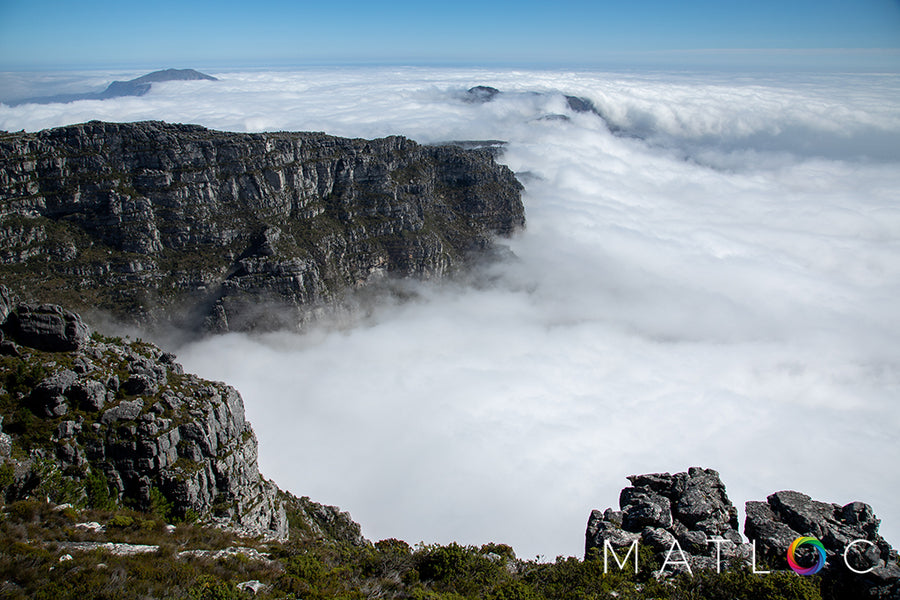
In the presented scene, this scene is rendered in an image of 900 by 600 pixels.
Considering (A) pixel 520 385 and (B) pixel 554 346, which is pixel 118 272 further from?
(B) pixel 554 346

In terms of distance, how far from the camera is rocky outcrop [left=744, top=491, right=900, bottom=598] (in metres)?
26.7

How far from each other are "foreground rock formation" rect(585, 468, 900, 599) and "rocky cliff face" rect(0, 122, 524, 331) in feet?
348

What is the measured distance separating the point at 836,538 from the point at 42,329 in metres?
60.2

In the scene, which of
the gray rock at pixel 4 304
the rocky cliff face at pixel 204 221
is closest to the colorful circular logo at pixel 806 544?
the gray rock at pixel 4 304

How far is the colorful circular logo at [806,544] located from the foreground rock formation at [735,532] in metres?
0.27

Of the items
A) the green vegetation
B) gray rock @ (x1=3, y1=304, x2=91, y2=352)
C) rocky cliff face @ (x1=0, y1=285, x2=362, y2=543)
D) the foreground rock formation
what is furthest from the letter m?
gray rock @ (x1=3, y1=304, x2=91, y2=352)

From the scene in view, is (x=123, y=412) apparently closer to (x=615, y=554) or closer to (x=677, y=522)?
(x=615, y=554)

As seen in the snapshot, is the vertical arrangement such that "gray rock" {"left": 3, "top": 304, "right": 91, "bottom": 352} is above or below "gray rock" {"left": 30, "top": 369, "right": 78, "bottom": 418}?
above

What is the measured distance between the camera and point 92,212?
108 meters

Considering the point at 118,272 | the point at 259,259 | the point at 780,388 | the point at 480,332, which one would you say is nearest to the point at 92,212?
the point at 118,272

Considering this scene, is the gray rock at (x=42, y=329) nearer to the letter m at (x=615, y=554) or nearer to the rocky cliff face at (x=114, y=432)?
the rocky cliff face at (x=114, y=432)

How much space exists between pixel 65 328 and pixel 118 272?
250 ft

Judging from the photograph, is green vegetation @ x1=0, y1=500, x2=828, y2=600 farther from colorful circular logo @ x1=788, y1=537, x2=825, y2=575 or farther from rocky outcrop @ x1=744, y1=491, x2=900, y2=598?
rocky outcrop @ x1=744, y1=491, x2=900, y2=598

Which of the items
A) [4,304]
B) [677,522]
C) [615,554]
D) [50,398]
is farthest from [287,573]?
[4,304]
